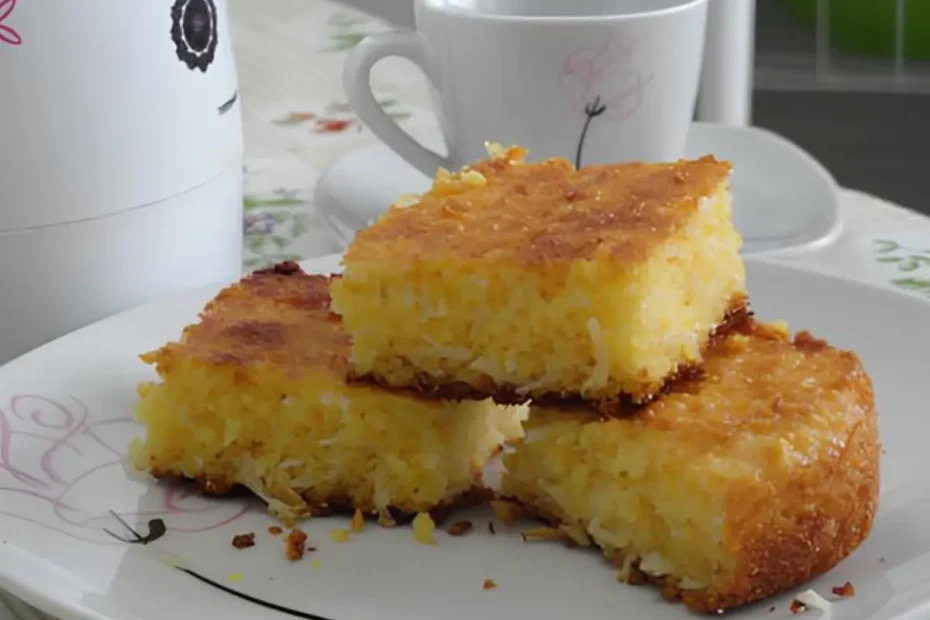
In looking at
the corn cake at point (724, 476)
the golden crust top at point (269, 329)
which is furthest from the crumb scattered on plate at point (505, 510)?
the golden crust top at point (269, 329)

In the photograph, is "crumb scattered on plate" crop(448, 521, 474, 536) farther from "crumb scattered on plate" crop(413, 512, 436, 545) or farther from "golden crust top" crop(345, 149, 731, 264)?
"golden crust top" crop(345, 149, 731, 264)

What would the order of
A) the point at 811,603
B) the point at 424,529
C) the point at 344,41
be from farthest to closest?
the point at 344,41, the point at 424,529, the point at 811,603

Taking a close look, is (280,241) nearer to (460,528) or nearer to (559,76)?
(559,76)

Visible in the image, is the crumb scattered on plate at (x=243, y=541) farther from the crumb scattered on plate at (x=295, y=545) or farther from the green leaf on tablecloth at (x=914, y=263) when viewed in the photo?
the green leaf on tablecloth at (x=914, y=263)

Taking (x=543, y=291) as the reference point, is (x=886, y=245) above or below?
below

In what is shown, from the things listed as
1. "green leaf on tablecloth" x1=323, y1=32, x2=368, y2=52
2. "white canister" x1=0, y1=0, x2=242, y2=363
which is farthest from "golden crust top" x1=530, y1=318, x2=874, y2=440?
"green leaf on tablecloth" x1=323, y1=32, x2=368, y2=52

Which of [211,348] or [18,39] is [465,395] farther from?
[18,39]

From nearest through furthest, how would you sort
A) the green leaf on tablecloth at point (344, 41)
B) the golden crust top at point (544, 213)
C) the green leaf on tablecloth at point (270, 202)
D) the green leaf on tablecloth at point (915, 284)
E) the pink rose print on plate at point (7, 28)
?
the golden crust top at point (544, 213)
the pink rose print on plate at point (7, 28)
the green leaf on tablecloth at point (915, 284)
the green leaf on tablecloth at point (270, 202)
the green leaf on tablecloth at point (344, 41)

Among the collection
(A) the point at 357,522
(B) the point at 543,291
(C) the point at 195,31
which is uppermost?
(C) the point at 195,31

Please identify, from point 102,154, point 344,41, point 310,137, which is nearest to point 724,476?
point 102,154
